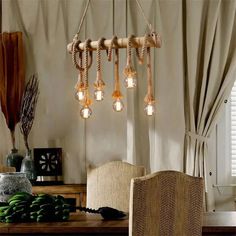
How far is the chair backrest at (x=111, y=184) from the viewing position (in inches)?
161

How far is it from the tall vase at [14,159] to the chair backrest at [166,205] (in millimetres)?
2270

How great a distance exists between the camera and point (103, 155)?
5066 mm

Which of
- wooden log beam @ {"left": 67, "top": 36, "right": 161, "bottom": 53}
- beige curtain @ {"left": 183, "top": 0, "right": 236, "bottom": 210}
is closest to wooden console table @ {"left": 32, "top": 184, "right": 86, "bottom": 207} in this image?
beige curtain @ {"left": 183, "top": 0, "right": 236, "bottom": 210}

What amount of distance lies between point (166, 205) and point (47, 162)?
2.28 m

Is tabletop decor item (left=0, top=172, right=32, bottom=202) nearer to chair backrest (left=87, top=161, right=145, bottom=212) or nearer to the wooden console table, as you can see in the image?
chair backrest (left=87, top=161, right=145, bottom=212)

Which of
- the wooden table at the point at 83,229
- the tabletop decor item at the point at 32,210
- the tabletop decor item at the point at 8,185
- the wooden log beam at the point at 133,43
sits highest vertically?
the wooden log beam at the point at 133,43

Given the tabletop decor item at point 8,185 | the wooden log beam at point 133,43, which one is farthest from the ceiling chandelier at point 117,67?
the tabletop decor item at point 8,185

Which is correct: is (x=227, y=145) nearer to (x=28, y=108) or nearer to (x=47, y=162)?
(x=47, y=162)

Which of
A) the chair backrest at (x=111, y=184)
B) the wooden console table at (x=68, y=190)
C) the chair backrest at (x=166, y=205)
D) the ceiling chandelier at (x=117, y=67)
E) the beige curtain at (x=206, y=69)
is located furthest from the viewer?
the beige curtain at (x=206, y=69)

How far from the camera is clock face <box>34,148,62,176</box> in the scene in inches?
197

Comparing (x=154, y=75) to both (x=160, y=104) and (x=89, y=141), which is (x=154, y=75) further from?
(x=89, y=141)

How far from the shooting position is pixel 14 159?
4.93 m

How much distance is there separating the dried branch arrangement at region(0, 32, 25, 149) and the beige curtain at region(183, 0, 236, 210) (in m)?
1.32

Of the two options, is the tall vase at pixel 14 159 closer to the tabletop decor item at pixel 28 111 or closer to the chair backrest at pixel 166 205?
the tabletop decor item at pixel 28 111
